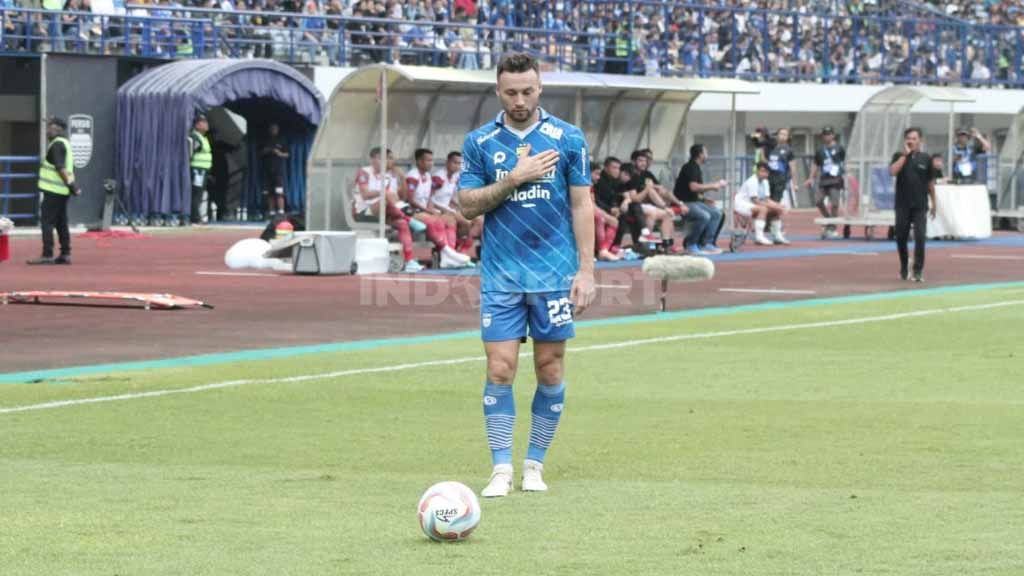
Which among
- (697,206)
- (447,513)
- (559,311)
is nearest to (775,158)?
(697,206)

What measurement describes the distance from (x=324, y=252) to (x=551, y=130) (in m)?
16.4

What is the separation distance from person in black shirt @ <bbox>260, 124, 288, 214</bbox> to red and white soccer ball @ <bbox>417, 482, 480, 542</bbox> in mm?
33612

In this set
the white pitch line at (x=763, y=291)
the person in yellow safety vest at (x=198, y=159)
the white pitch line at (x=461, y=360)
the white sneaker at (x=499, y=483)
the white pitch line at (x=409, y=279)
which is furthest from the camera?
the person in yellow safety vest at (x=198, y=159)

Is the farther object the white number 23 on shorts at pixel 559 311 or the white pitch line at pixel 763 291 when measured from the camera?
the white pitch line at pixel 763 291

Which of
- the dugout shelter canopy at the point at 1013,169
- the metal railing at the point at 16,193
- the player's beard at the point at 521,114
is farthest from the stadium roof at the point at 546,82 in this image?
the player's beard at the point at 521,114

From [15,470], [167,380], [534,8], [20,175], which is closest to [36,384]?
[167,380]

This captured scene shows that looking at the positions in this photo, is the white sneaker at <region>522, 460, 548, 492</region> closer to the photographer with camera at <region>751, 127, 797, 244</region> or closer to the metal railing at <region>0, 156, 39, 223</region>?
the metal railing at <region>0, 156, 39, 223</region>

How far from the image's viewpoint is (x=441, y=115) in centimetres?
3016

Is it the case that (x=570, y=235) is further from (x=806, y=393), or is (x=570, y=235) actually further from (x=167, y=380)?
(x=167, y=380)

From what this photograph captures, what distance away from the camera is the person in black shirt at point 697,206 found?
3122 cm

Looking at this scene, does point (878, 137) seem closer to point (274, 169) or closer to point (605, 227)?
point (605, 227)

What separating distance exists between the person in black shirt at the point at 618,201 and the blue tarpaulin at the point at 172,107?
35.3ft

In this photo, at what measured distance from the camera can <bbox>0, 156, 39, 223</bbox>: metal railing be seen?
3641 cm

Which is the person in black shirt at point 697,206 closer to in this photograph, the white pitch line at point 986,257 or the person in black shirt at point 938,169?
the person in black shirt at point 938,169
